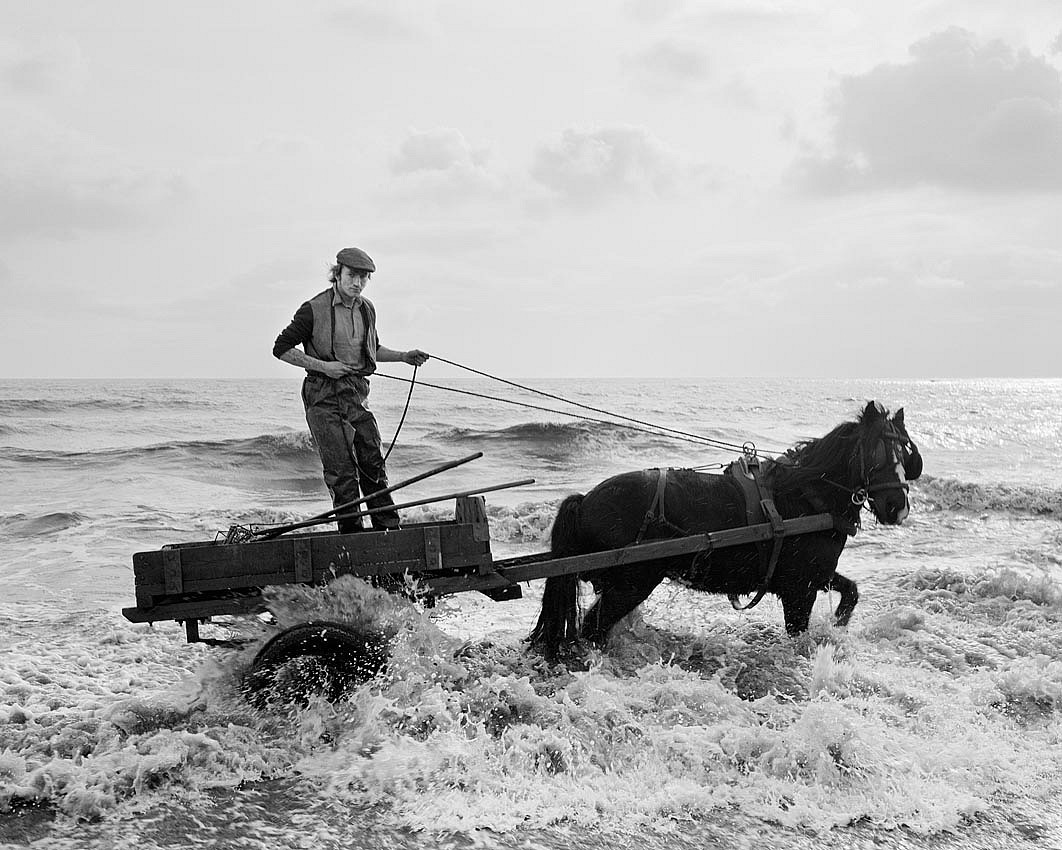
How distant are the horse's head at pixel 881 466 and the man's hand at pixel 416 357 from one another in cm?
286

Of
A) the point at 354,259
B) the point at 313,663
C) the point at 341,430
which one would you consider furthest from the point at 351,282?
the point at 313,663

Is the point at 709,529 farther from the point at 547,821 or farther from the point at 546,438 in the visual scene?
the point at 546,438

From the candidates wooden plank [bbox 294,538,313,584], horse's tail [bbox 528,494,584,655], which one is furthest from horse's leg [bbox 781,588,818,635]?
wooden plank [bbox 294,538,313,584]

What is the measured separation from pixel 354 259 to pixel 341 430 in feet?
3.33

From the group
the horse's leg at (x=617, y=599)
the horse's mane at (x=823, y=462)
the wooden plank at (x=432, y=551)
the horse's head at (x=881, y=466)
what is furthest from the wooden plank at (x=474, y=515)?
the horse's head at (x=881, y=466)

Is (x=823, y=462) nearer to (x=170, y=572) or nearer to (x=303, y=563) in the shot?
(x=303, y=563)

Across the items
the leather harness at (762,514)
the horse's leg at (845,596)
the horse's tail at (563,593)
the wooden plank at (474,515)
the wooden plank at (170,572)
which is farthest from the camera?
the horse's leg at (845,596)

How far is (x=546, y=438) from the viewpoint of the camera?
23297mm

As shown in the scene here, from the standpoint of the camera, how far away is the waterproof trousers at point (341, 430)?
16.5ft

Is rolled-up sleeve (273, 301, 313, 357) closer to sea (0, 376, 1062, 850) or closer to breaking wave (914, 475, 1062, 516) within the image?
sea (0, 376, 1062, 850)

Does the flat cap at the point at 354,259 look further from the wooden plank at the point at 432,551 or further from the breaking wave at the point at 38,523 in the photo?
the breaking wave at the point at 38,523

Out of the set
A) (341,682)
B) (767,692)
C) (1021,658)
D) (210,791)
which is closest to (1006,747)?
(767,692)

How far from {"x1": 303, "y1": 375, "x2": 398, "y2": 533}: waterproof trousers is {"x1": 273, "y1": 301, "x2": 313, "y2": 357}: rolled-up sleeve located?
0.83ft

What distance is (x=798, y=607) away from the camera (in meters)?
5.46
